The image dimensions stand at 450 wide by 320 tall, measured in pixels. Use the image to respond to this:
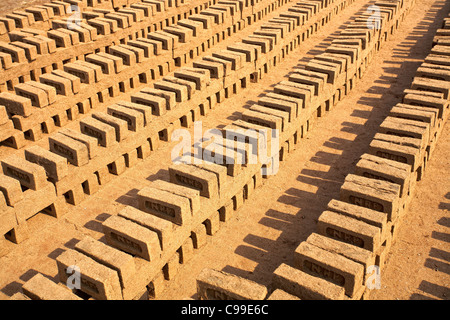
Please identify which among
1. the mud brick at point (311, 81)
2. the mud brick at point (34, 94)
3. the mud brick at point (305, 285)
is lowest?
the mud brick at point (305, 285)

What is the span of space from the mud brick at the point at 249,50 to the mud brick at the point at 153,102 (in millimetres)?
3956

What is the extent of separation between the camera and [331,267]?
7.08m

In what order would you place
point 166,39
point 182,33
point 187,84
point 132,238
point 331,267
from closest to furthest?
point 331,267 < point 132,238 < point 187,84 < point 166,39 < point 182,33

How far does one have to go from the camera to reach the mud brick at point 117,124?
34.5ft

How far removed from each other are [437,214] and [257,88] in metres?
7.22

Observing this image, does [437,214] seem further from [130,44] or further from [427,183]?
[130,44]

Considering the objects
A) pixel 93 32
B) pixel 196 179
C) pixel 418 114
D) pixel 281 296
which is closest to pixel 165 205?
pixel 196 179

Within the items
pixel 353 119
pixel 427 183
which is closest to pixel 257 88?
pixel 353 119

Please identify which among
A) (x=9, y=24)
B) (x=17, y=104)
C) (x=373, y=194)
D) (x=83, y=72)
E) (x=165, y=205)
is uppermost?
(x=9, y=24)

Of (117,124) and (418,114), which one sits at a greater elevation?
(117,124)

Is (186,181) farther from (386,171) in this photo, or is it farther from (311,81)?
(311,81)

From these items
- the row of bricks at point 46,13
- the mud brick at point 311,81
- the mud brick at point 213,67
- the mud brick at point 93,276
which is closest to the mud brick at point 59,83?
the mud brick at point 213,67

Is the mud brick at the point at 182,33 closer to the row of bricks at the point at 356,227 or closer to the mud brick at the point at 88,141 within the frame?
the mud brick at the point at 88,141

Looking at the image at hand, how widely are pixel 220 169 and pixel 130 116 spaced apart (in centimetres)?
310
